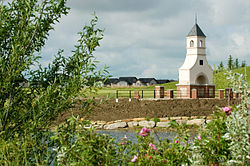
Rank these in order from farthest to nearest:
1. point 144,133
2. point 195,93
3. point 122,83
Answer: point 122,83, point 195,93, point 144,133

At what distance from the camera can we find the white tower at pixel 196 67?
32.5 m

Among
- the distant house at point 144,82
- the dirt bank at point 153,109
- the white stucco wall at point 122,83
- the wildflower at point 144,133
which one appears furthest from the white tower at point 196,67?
the distant house at point 144,82

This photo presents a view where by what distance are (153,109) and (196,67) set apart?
1456 centimetres

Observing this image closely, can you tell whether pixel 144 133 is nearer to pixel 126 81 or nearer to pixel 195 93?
pixel 195 93

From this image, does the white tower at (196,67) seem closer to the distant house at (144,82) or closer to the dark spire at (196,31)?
the dark spire at (196,31)

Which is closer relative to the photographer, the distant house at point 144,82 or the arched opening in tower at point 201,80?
the arched opening in tower at point 201,80

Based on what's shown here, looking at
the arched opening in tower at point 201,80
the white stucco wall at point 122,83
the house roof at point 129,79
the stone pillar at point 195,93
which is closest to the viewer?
the stone pillar at point 195,93

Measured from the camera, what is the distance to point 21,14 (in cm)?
398

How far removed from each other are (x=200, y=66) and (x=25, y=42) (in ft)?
103

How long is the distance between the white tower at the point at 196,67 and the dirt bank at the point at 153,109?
29.5ft

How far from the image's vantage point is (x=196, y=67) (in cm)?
3316

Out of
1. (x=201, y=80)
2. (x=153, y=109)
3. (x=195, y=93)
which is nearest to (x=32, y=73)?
(x=153, y=109)

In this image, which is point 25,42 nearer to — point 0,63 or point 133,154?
point 0,63

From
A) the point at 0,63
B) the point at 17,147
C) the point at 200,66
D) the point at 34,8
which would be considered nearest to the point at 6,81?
the point at 0,63
